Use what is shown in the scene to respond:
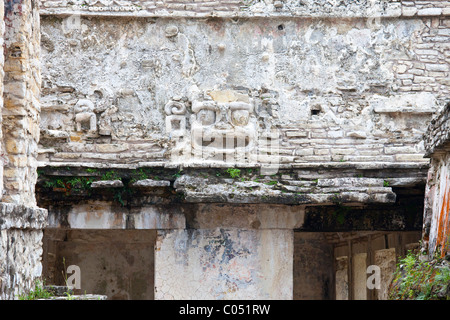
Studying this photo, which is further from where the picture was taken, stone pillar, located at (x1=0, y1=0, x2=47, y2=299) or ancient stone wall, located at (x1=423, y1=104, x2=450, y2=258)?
ancient stone wall, located at (x1=423, y1=104, x2=450, y2=258)

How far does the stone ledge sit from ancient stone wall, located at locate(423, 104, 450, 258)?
3.25 metres

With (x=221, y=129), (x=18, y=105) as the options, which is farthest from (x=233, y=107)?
(x=18, y=105)

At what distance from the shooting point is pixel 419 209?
8.02 metres

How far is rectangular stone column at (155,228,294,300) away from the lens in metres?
7.68

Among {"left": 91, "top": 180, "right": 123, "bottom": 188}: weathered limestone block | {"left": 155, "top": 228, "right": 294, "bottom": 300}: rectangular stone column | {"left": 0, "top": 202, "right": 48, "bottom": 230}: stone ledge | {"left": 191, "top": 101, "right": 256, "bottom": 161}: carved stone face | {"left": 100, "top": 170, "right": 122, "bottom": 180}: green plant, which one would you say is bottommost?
{"left": 155, "top": 228, "right": 294, "bottom": 300}: rectangular stone column

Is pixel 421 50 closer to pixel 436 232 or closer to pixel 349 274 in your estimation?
pixel 436 232

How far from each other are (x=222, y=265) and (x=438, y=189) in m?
2.62

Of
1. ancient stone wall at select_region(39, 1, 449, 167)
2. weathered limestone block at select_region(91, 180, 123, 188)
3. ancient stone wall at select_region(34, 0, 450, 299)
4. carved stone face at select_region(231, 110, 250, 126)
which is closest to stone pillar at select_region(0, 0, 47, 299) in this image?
weathered limestone block at select_region(91, 180, 123, 188)

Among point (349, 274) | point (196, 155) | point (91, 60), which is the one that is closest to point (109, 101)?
point (91, 60)

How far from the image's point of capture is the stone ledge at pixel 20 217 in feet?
14.6

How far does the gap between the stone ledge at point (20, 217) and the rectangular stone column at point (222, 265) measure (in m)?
2.51

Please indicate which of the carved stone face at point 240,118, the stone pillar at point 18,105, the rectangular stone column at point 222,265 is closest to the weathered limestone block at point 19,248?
the stone pillar at point 18,105

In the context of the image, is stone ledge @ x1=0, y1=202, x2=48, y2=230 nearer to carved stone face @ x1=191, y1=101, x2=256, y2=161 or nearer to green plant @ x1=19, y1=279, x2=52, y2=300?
green plant @ x1=19, y1=279, x2=52, y2=300

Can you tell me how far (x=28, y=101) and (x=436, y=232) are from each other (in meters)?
3.68
